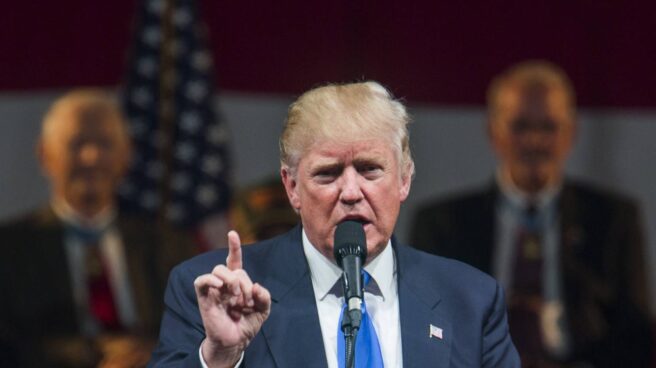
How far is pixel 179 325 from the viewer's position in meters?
2.56

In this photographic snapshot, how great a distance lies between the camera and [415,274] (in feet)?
8.75

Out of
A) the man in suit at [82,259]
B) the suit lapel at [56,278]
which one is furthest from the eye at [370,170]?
the suit lapel at [56,278]

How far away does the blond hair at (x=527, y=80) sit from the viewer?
659cm

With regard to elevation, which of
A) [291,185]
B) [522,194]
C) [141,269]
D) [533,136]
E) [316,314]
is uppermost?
[291,185]

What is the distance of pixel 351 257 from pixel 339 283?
222 mm

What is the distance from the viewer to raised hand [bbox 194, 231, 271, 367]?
7.55 ft

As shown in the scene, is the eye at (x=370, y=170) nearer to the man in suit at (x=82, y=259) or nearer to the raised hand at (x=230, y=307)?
the raised hand at (x=230, y=307)

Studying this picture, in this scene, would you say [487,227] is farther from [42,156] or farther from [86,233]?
[42,156]

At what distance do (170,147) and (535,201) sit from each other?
5.68 feet

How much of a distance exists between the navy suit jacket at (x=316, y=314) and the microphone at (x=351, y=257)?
164 mm

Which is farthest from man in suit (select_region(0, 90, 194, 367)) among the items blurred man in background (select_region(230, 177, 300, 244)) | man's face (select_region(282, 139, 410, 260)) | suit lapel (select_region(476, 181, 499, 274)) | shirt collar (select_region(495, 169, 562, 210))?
man's face (select_region(282, 139, 410, 260))

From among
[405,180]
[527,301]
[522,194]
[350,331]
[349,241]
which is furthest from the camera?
[522,194]

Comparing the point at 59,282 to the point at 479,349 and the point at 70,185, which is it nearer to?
the point at 70,185

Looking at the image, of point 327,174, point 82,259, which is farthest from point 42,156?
point 327,174
